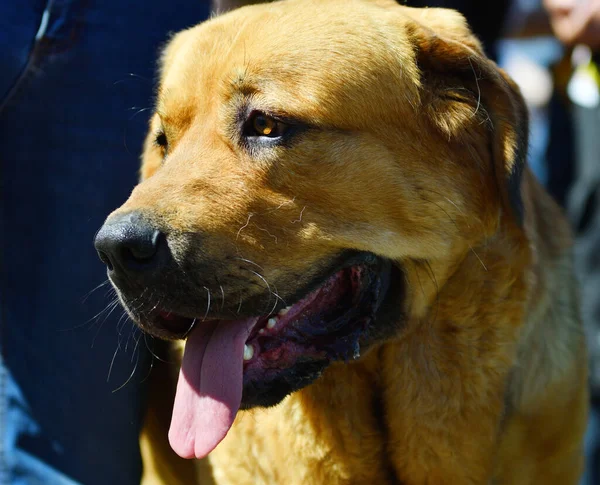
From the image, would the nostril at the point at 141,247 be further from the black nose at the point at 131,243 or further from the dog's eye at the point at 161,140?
the dog's eye at the point at 161,140

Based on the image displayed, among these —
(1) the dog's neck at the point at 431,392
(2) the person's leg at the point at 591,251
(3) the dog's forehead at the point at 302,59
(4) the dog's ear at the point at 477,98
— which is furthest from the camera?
(2) the person's leg at the point at 591,251

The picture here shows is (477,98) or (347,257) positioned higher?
(477,98)

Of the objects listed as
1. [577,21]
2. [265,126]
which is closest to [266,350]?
[265,126]

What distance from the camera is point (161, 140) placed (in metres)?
3.05

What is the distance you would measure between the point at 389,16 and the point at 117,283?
1.31m

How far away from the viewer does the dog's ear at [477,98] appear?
2.67m

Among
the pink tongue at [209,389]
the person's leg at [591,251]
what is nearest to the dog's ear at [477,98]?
the pink tongue at [209,389]

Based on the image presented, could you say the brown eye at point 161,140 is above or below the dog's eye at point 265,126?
below

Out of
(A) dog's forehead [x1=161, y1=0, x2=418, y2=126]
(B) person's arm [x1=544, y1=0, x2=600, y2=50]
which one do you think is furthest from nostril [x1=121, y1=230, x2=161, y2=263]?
(B) person's arm [x1=544, y1=0, x2=600, y2=50]

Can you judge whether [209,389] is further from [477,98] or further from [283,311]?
[477,98]

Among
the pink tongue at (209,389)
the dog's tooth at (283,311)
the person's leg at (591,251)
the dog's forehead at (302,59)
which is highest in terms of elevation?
the dog's forehead at (302,59)

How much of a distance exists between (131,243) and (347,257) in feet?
2.33

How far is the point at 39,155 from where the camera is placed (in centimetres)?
306

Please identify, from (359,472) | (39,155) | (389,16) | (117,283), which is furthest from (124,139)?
(359,472)
